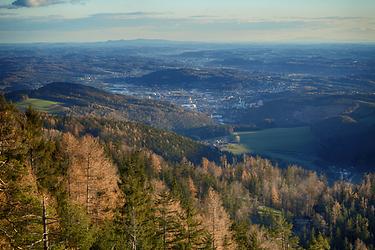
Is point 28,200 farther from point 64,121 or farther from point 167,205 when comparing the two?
point 64,121

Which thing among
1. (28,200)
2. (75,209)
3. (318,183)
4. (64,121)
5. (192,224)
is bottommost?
(318,183)

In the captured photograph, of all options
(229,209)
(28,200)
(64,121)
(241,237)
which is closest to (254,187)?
(229,209)

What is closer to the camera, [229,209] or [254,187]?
[229,209]

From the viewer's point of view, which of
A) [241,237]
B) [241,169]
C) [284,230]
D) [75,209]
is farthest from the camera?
[241,169]

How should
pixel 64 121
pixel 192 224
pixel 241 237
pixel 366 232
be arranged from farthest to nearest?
pixel 64 121 → pixel 366 232 → pixel 241 237 → pixel 192 224

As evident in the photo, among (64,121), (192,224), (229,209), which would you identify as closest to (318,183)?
(229,209)

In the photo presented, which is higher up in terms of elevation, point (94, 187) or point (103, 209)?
point (94, 187)

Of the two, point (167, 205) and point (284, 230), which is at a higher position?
point (167, 205)

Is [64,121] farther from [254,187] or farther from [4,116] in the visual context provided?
[4,116]

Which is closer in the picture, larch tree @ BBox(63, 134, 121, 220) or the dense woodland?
the dense woodland

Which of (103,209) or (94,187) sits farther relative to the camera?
(94,187)
